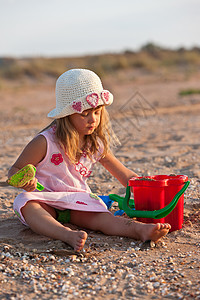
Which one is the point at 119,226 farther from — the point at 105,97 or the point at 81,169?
the point at 105,97

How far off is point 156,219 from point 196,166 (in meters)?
1.81

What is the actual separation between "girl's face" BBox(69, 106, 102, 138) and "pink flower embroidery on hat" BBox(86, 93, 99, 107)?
0.31 ft

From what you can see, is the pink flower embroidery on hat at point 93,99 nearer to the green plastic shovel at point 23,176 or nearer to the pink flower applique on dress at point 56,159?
the pink flower applique on dress at point 56,159

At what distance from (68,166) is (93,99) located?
55cm

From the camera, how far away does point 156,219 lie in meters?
2.97

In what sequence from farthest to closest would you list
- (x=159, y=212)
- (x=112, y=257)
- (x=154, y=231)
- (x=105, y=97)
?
(x=105, y=97) → (x=159, y=212) → (x=154, y=231) → (x=112, y=257)

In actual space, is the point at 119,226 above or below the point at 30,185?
Answer: below

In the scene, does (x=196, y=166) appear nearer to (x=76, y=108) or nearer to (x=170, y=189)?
(x=170, y=189)

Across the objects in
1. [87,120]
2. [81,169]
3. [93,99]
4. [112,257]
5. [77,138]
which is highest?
[93,99]

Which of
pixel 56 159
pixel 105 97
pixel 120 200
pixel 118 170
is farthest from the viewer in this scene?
pixel 118 170

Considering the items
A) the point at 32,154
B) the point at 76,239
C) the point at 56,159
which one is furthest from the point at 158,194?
the point at 32,154

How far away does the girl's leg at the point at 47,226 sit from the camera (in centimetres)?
264

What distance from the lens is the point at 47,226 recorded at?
279 centimetres

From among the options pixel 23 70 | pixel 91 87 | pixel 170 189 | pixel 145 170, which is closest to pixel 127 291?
pixel 170 189
